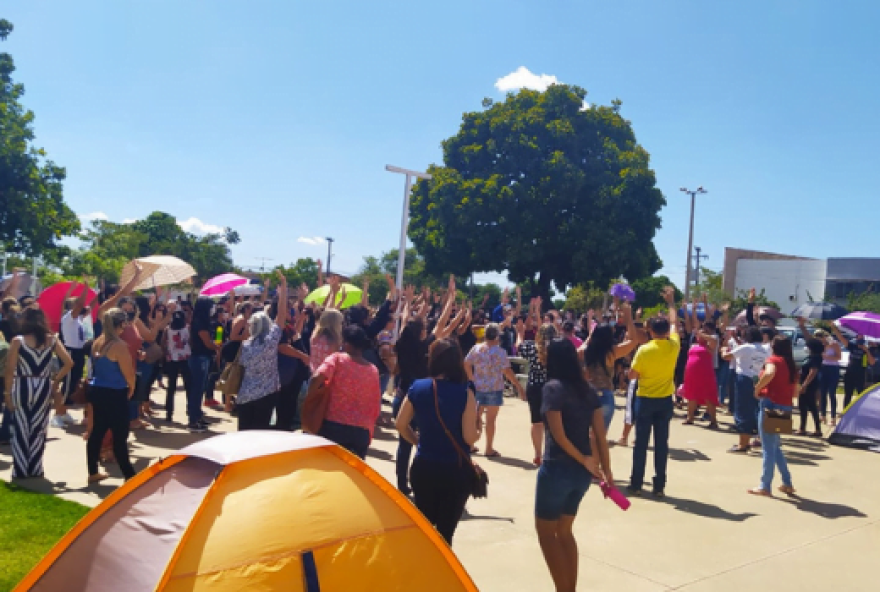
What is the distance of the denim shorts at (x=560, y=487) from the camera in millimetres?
4871

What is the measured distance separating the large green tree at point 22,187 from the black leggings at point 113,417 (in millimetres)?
22002

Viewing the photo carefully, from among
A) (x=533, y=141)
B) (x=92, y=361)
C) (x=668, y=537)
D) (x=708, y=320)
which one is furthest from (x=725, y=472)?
(x=533, y=141)

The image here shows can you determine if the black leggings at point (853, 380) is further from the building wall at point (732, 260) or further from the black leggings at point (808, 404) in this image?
the building wall at point (732, 260)

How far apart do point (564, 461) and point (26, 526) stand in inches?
169

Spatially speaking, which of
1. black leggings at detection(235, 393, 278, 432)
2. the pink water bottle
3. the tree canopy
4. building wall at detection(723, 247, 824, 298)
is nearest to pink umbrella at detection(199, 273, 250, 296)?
black leggings at detection(235, 393, 278, 432)

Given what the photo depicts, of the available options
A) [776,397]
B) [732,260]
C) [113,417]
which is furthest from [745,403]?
[732,260]

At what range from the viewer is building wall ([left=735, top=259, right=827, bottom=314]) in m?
54.2

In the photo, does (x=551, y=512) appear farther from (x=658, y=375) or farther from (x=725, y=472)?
(x=725, y=472)

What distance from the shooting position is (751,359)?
10734 millimetres

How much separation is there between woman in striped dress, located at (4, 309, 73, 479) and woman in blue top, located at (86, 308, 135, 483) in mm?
586

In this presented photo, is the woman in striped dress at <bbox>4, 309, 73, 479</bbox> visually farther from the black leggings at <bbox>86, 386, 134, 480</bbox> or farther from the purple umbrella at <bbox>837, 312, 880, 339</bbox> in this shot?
the purple umbrella at <bbox>837, 312, 880, 339</bbox>

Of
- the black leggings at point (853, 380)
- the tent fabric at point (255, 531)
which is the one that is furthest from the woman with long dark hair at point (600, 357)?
the black leggings at point (853, 380)

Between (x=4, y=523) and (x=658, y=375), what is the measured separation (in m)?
6.25

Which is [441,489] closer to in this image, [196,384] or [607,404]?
[607,404]
